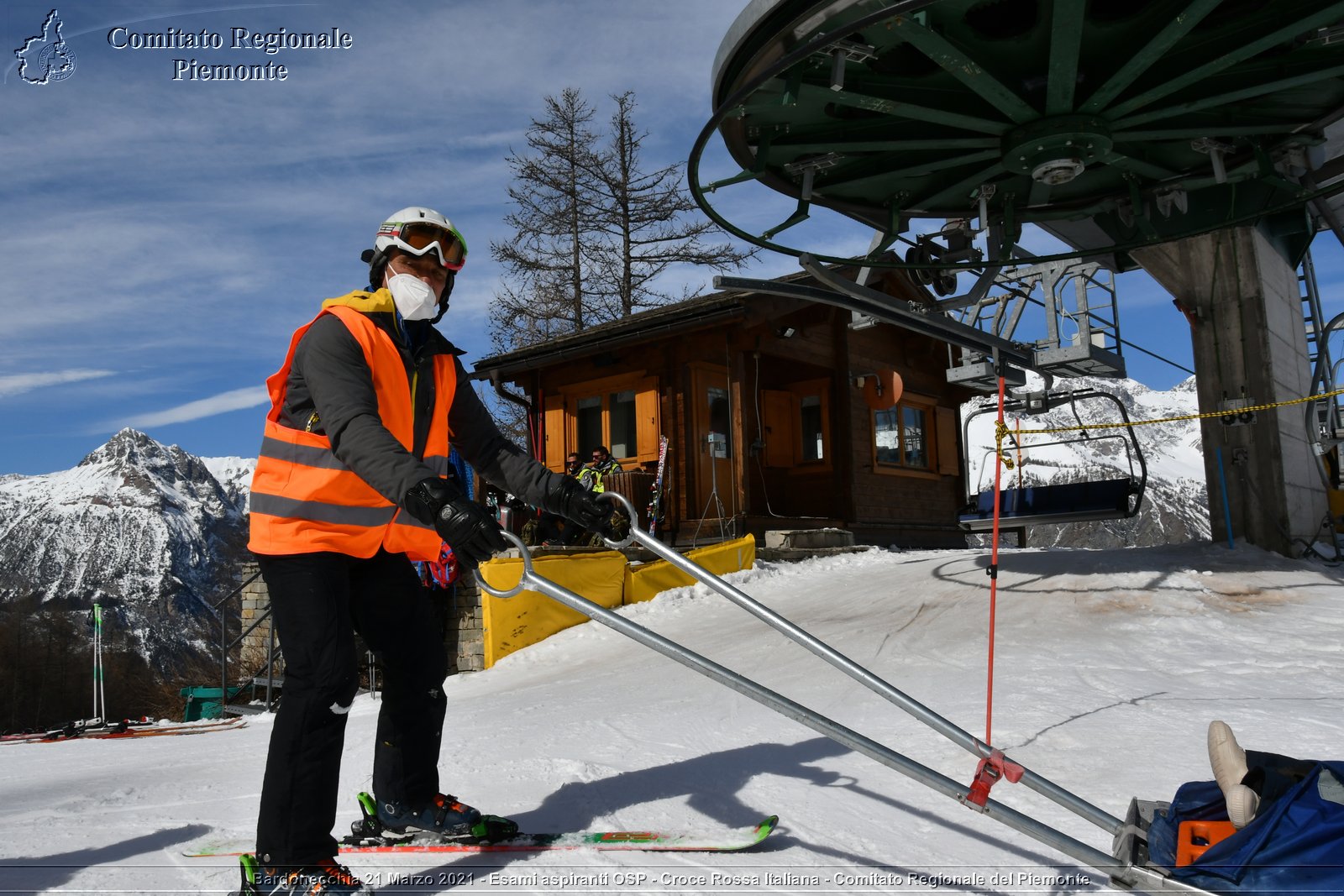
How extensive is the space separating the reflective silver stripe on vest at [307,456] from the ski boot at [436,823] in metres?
1.11

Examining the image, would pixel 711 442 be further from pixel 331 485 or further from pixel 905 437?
pixel 331 485

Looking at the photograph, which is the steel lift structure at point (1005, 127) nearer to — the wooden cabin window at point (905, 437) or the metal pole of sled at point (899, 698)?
the metal pole of sled at point (899, 698)

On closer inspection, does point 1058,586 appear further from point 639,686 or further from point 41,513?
point 41,513

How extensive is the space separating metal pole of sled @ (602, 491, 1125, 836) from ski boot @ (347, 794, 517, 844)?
97 cm

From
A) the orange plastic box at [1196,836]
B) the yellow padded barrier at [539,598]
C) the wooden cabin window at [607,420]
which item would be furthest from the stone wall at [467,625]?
the orange plastic box at [1196,836]

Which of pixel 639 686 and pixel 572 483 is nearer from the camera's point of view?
pixel 572 483

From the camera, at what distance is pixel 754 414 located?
15188 millimetres

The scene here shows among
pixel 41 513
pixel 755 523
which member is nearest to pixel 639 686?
pixel 755 523

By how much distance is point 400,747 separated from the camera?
2863 millimetres

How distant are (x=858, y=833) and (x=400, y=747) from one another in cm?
145

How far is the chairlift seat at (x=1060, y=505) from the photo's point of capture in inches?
319

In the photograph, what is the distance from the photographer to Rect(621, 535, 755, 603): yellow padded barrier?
10406 millimetres

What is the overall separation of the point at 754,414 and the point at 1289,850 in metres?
13.3

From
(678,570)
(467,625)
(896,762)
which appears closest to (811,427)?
(678,570)
